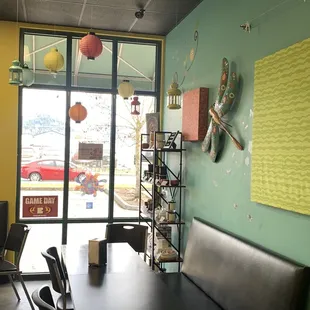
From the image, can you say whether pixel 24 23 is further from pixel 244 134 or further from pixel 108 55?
pixel 244 134

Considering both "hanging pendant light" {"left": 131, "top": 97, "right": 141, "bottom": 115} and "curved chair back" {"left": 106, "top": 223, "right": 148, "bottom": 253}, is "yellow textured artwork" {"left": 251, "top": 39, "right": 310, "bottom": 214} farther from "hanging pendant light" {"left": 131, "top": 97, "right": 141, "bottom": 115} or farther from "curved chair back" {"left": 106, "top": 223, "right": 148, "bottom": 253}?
"hanging pendant light" {"left": 131, "top": 97, "right": 141, "bottom": 115}

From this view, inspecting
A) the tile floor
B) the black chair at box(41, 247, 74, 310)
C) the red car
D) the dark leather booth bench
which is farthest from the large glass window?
the black chair at box(41, 247, 74, 310)

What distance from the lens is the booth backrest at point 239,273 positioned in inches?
86.9

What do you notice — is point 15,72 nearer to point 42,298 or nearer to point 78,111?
point 78,111

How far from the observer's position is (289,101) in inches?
96.0

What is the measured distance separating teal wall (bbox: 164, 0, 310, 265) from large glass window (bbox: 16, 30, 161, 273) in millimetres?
990

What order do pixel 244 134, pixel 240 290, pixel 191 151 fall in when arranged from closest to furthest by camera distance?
pixel 240 290
pixel 244 134
pixel 191 151

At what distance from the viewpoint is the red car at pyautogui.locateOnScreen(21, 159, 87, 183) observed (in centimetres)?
514

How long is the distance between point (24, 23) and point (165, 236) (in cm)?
313

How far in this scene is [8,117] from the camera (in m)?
5.00

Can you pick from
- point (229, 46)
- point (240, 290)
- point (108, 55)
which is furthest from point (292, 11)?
point (108, 55)

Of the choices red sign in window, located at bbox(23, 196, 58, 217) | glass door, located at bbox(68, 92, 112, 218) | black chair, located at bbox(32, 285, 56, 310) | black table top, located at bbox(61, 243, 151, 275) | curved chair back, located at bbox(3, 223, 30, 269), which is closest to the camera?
black chair, located at bbox(32, 285, 56, 310)

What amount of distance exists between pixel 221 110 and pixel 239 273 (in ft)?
4.24

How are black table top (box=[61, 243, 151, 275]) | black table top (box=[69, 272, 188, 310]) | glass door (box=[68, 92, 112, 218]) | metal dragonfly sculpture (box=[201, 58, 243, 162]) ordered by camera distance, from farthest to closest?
glass door (box=[68, 92, 112, 218]), metal dragonfly sculpture (box=[201, 58, 243, 162]), black table top (box=[61, 243, 151, 275]), black table top (box=[69, 272, 188, 310])
